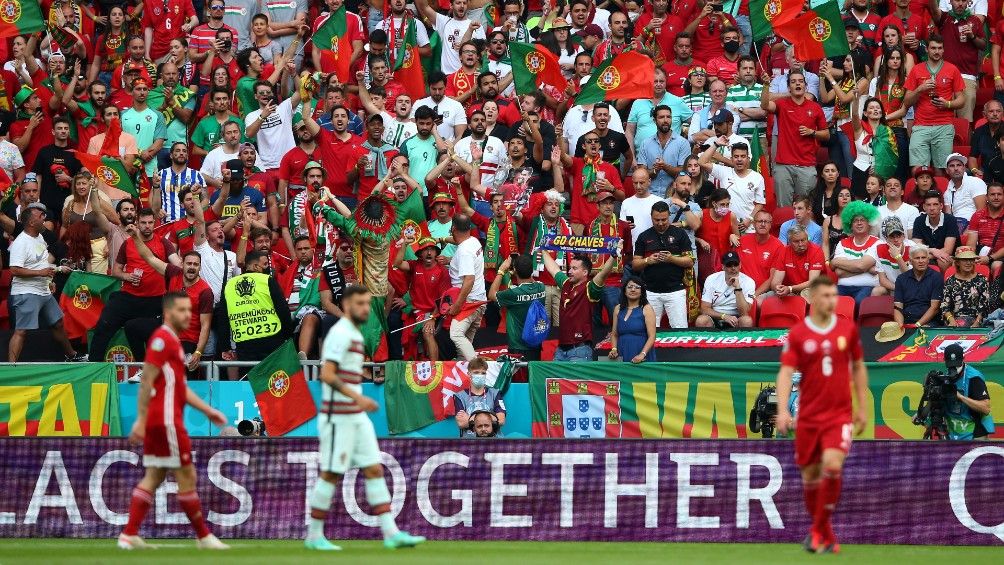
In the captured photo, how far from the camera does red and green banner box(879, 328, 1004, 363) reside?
58.0 feet

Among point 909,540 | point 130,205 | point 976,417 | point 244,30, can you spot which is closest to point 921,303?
point 976,417

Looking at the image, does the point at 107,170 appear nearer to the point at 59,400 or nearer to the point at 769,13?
the point at 59,400

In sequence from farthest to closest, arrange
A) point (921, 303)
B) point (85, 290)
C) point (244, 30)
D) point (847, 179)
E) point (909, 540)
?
point (244, 30), point (847, 179), point (85, 290), point (921, 303), point (909, 540)

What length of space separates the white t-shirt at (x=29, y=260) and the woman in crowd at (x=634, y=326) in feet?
25.6

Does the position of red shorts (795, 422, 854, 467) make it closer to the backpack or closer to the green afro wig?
the backpack

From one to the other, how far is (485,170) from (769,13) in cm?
502

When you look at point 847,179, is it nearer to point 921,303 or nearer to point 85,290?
point 921,303

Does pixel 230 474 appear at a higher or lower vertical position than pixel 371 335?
lower

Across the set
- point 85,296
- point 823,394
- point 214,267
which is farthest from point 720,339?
point 85,296

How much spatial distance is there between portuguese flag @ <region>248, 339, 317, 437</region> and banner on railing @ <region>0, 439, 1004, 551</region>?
9.70ft

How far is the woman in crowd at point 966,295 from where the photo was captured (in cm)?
1838

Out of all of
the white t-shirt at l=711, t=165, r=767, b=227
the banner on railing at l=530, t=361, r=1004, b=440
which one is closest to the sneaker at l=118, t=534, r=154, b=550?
the banner on railing at l=530, t=361, r=1004, b=440

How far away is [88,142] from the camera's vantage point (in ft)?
77.7

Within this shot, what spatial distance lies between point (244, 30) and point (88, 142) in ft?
11.6
